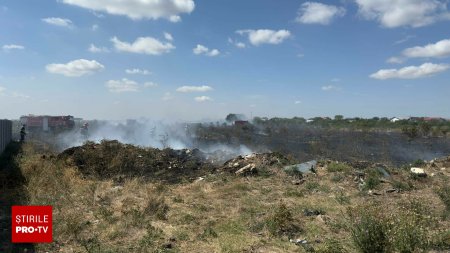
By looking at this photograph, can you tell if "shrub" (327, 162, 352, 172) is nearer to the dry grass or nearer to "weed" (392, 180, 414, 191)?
the dry grass

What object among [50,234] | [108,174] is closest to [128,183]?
[108,174]

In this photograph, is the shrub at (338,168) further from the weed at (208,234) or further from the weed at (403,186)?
the weed at (208,234)

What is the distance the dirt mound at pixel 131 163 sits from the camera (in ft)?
44.3

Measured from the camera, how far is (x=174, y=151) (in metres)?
17.3

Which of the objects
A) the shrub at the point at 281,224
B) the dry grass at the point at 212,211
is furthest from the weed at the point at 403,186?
the shrub at the point at 281,224

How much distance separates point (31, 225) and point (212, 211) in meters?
3.79

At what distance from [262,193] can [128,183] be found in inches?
157

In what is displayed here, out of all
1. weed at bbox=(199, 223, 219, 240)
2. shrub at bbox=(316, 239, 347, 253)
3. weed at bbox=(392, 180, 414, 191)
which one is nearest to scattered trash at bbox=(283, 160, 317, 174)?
weed at bbox=(392, 180, 414, 191)

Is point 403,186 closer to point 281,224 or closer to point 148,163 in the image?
point 281,224

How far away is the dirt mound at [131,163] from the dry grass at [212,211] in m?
1.28

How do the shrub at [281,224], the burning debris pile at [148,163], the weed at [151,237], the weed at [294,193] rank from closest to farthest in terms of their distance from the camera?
the weed at [151,237] < the shrub at [281,224] < the weed at [294,193] < the burning debris pile at [148,163]

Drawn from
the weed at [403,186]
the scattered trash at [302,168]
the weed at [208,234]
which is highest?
the scattered trash at [302,168]

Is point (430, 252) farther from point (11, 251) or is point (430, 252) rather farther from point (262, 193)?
point (11, 251)

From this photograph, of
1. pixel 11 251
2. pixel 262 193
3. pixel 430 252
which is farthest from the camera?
pixel 262 193
